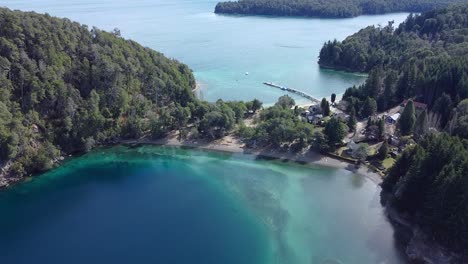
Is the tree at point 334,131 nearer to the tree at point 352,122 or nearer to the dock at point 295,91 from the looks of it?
the tree at point 352,122

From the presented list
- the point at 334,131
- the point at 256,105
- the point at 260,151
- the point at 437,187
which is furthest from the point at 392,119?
the point at 437,187

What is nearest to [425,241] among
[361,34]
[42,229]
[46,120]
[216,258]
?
[216,258]

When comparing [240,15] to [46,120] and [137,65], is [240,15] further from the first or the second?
[46,120]

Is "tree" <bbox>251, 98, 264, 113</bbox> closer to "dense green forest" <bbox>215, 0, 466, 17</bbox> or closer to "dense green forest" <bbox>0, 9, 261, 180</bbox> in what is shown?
"dense green forest" <bbox>0, 9, 261, 180</bbox>

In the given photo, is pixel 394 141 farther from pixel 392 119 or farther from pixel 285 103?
pixel 285 103

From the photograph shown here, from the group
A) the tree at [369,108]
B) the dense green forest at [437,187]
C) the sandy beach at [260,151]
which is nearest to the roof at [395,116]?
the tree at [369,108]
